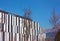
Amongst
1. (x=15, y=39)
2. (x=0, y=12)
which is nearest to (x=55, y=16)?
(x=0, y=12)

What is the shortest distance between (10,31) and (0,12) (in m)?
1.60

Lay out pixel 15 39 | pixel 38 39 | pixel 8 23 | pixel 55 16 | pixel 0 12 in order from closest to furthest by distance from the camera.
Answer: pixel 55 16
pixel 0 12
pixel 8 23
pixel 15 39
pixel 38 39

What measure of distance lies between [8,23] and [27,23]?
1.86 m

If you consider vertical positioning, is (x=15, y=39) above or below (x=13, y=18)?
below

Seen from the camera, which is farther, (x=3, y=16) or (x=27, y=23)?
(x=27, y=23)

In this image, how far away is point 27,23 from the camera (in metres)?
12.0

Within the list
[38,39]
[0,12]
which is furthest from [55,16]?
[38,39]

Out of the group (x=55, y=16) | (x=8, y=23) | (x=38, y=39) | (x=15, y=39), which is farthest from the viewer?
(x=38, y=39)

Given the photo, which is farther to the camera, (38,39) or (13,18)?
(38,39)

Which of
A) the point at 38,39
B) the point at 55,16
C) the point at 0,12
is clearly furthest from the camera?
the point at 38,39

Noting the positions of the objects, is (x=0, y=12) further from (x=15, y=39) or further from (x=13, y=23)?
(x=15, y=39)

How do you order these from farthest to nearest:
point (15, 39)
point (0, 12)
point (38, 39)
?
point (38, 39) < point (15, 39) < point (0, 12)

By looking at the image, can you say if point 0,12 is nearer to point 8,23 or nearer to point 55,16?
point 8,23

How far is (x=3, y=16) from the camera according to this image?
990 cm
